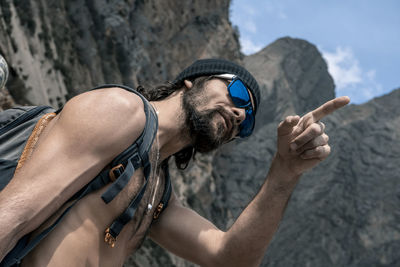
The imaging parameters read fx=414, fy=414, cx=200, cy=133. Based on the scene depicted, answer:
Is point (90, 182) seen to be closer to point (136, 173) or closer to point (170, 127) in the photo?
point (136, 173)

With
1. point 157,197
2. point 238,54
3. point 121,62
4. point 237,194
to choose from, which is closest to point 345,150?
point 237,194

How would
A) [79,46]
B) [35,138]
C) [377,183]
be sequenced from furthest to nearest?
[377,183] < [79,46] < [35,138]

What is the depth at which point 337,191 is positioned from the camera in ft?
64.7

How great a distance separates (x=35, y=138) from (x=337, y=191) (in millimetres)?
19564

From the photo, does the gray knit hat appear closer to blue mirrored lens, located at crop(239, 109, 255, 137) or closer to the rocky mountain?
blue mirrored lens, located at crop(239, 109, 255, 137)

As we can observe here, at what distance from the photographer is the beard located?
224 centimetres

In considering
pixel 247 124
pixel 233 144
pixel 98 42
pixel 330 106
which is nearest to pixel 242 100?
pixel 247 124

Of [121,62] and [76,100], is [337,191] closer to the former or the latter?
[121,62]

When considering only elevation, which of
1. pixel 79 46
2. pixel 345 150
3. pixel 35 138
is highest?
pixel 35 138

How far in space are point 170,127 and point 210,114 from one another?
0.87ft

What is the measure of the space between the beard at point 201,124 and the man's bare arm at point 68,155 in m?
0.51

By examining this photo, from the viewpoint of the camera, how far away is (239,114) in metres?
2.38

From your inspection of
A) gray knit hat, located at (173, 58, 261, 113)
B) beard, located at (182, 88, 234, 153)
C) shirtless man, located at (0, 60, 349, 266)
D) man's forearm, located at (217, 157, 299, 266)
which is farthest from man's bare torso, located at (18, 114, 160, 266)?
gray knit hat, located at (173, 58, 261, 113)

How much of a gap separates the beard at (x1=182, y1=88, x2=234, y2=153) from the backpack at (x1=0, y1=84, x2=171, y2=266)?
0.38m
